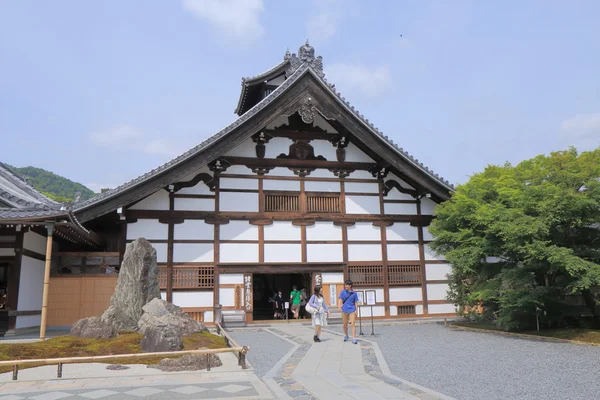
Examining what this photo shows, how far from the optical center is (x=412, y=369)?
304 inches

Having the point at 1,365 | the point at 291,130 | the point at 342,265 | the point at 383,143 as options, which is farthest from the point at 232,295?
the point at 1,365

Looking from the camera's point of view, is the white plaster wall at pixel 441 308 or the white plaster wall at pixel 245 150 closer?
the white plaster wall at pixel 245 150

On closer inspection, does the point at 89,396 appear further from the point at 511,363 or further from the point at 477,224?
the point at 477,224

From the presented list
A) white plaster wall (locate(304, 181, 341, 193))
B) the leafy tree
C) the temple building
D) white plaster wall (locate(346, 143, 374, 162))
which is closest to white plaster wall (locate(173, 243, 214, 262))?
the temple building

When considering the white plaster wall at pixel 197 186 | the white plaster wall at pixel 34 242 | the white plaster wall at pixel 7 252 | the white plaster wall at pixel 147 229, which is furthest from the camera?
the white plaster wall at pixel 197 186

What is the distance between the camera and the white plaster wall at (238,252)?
16578 mm

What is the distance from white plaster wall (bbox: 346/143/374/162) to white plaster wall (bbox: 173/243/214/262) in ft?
21.3

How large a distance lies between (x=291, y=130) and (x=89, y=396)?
13.4m

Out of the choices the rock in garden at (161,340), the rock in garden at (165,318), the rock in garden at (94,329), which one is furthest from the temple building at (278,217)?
the rock in garden at (161,340)

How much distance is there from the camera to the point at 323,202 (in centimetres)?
1802

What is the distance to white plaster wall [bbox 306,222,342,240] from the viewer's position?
57.6 ft

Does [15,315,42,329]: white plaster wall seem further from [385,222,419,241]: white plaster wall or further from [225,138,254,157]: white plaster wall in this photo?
[385,222,419,241]: white plaster wall

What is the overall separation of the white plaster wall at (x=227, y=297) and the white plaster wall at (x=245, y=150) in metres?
4.94

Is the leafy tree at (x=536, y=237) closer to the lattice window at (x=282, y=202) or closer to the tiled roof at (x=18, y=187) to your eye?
the lattice window at (x=282, y=202)
